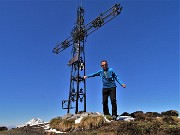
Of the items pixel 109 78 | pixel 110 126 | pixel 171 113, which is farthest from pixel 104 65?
pixel 171 113

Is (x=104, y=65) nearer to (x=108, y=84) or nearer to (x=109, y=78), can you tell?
(x=109, y=78)

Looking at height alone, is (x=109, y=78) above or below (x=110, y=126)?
above

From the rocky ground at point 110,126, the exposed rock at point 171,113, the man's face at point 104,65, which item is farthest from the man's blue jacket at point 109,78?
the exposed rock at point 171,113

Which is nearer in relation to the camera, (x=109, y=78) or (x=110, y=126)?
(x=110, y=126)

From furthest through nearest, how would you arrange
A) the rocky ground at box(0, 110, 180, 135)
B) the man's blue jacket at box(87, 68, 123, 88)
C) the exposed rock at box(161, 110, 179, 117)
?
the exposed rock at box(161, 110, 179, 117)
the man's blue jacket at box(87, 68, 123, 88)
the rocky ground at box(0, 110, 180, 135)

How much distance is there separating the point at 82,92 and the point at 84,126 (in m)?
10.0

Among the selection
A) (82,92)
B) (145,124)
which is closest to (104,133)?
(145,124)

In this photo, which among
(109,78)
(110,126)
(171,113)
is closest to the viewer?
(110,126)

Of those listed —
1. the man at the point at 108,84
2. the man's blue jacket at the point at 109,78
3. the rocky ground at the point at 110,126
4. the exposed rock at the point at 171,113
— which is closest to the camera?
the rocky ground at the point at 110,126

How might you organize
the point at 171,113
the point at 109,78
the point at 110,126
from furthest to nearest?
1. the point at 171,113
2. the point at 109,78
3. the point at 110,126

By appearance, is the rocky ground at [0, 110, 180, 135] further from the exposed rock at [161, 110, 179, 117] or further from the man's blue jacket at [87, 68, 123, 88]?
the exposed rock at [161, 110, 179, 117]

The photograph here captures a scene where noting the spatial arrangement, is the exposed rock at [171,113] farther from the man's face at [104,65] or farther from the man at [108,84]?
the man's face at [104,65]

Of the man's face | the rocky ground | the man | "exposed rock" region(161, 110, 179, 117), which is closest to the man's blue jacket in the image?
the man

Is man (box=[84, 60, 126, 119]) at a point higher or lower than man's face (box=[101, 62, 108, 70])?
lower
